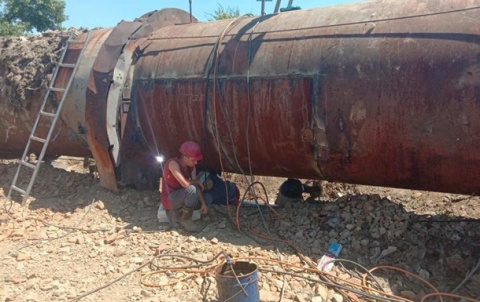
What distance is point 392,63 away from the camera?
365 centimetres

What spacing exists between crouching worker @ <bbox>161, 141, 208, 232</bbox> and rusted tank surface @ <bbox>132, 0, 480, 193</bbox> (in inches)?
9.9

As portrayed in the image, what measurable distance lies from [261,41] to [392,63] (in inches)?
50.6

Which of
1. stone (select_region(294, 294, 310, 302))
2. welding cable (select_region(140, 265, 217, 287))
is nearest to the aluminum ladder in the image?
welding cable (select_region(140, 265, 217, 287))

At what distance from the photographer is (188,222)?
4.73 m

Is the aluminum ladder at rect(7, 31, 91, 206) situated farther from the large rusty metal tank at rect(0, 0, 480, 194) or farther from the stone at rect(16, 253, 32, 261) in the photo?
the stone at rect(16, 253, 32, 261)

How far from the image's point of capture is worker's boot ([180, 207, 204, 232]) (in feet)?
15.3

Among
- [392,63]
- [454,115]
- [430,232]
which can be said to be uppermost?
[392,63]

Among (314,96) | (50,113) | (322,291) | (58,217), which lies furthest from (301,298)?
(50,113)

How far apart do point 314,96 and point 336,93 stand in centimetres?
20

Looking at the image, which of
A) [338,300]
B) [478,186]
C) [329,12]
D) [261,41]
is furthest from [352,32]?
[338,300]

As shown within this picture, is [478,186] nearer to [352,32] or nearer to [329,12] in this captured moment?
[352,32]

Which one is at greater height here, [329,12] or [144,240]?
[329,12]

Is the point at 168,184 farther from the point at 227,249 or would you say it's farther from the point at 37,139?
the point at 37,139

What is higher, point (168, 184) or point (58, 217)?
point (168, 184)
